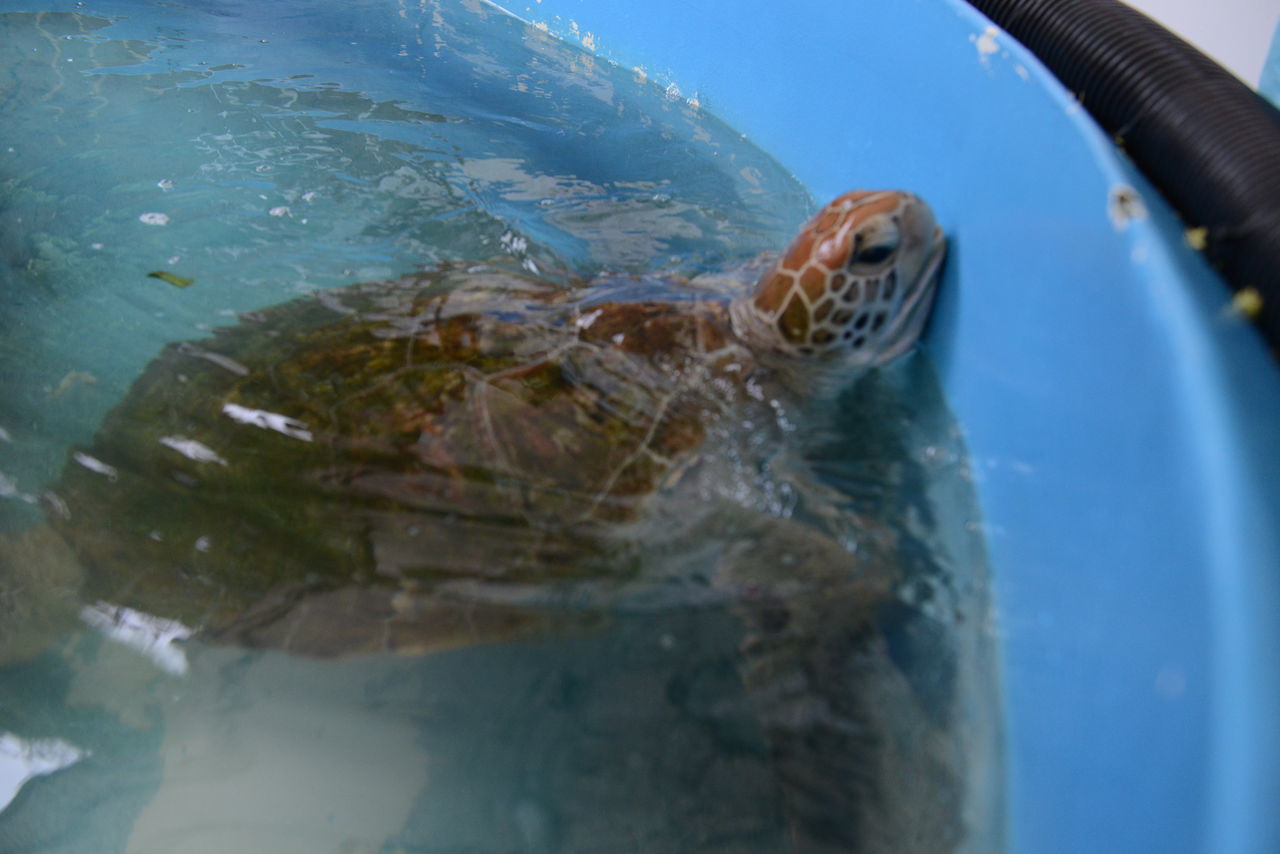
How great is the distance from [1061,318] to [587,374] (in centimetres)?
77

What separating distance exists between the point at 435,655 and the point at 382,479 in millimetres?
306

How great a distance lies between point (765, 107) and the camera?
2.33m

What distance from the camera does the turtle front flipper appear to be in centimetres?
104

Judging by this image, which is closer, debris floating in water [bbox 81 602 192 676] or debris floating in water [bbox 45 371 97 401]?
debris floating in water [bbox 81 602 192 676]

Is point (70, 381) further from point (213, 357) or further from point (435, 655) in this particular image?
point (435, 655)

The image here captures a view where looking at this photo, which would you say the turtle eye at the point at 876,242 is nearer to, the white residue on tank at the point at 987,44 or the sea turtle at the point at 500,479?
the sea turtle at the point at 500,479

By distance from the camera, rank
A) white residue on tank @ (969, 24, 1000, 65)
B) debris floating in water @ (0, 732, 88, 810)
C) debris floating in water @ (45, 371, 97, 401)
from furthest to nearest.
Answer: debris floating in water @ (45, 371, 97, 401)
white residue on tank @ (969, 24, 1000, 65)
debris floating in water @ (0, 732, 88, 810)

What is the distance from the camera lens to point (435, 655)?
52.1 inches

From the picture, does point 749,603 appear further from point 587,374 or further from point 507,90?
point 507,90

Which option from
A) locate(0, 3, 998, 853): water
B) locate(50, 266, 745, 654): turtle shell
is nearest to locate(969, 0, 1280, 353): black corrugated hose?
locate(0, 3, 998, 853): water

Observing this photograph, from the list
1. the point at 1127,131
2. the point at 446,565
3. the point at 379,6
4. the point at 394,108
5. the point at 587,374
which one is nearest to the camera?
the point at 1127,131

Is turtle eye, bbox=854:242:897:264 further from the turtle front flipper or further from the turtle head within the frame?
the turtle front flipper

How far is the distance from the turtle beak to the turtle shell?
1.11 feet

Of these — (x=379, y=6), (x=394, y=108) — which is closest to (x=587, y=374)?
(x=394, y=108)
